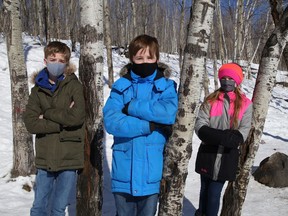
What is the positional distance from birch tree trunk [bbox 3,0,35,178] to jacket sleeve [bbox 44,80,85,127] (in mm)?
2492

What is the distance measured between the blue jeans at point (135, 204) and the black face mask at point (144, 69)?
913 millimetres

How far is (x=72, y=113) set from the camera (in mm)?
2674

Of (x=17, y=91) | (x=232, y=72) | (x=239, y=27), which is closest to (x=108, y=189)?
(x=17, y=91)

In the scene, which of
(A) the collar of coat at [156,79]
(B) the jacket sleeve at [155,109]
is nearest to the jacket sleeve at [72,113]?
(A) the collar of coat at [156,79]

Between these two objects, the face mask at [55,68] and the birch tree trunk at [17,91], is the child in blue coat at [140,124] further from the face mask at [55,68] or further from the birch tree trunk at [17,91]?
the birch tree trunk at [17,91]

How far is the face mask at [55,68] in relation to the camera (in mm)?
2736

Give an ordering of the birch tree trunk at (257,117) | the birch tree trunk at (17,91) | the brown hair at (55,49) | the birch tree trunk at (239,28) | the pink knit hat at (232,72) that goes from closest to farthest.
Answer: the brown hair at (55,49)
the pink knit hat at (232,72)
the birch tree trunk at (257,117)
the birch tree trunk at (17,91)
the birch tree trunk at (239,28)

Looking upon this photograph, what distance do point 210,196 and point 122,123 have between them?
137cm

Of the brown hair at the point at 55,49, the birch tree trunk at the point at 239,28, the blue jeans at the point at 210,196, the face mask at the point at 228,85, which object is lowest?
the blue jeans at the point at 210,196

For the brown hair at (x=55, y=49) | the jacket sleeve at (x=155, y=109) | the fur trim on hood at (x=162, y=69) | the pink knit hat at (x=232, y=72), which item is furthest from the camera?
the pink knit hat at (x=232, y=72)

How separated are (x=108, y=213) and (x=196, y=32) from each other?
2766 millimetres

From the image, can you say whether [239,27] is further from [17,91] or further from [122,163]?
[122,163]

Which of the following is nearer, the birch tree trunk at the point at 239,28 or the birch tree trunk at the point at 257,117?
the birch tree trunk at the point at 257,117

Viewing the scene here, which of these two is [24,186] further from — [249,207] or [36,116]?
[249,207]
